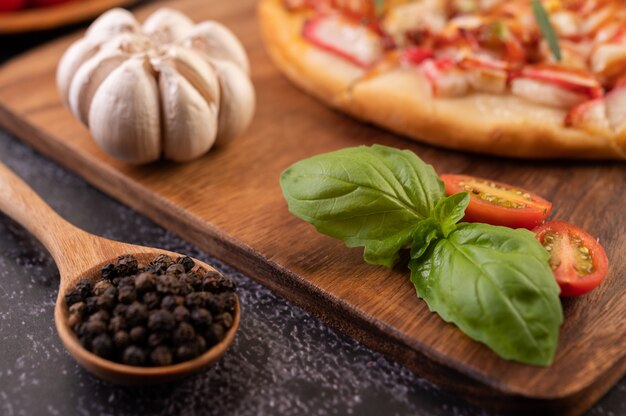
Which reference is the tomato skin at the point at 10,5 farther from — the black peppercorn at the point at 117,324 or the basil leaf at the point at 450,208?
the basil leaf at the point at 450,208

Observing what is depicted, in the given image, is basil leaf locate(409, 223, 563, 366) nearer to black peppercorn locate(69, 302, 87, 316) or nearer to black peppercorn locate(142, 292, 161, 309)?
black peppercorn locate(142, 292, 161, 309)

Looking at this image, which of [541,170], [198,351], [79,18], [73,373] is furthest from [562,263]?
[79,18]

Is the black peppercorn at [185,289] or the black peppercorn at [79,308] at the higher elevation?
the black peppercorn at [185,289]

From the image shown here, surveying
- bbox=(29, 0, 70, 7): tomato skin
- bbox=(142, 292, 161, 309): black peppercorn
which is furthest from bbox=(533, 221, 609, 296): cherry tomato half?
bbox=(29, 0, 70, 7): tomato skin

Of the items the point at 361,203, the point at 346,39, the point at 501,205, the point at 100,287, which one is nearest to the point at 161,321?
the point at 100,287

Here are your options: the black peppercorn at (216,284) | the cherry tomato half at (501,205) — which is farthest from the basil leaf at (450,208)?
the black peppercorn at (216,284)
